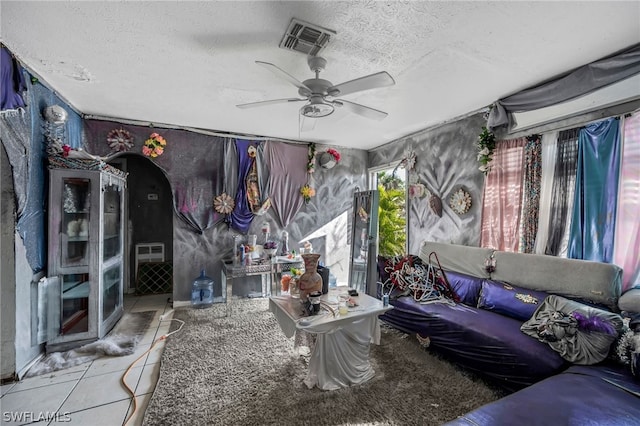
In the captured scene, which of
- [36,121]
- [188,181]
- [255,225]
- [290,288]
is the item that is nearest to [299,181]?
[255,225]

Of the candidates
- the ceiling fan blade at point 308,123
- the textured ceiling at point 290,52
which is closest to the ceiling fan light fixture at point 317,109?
the textured ceiling at point 290,52

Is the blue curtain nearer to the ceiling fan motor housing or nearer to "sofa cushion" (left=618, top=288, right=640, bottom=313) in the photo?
"sofa cushion" (left=618, top=288, right=640, bottom=313)

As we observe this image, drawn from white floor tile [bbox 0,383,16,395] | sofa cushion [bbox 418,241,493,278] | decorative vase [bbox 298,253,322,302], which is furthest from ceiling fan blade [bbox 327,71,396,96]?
white floor tile [bbox 0,383,16,395]

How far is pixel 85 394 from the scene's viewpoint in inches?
78.4

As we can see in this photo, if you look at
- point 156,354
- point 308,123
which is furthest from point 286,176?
point 156,354

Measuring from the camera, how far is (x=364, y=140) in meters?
4.57

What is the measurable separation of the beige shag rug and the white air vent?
250 cm

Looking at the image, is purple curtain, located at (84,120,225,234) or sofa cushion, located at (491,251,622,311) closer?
sofa cushion, located at (491,251,622,311)

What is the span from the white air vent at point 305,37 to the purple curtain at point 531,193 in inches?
90.4

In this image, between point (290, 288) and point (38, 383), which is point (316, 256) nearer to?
point (290, 288)

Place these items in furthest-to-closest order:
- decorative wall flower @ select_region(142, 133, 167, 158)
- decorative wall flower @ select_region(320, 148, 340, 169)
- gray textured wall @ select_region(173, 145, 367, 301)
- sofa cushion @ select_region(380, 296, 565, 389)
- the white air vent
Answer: decorative wall flower @ select_region(320, 148, 340, 169)
gray textured wall @ select_region(173, 145, 367, 301)
decorative wall flower @ select_region(142, 133, 167, 158)
sofa cushion @ select_region(380, 296, 565, 389)
the white air vent

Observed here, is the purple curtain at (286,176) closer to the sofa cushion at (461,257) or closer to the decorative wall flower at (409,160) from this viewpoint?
the decorative wall flower at (409,160)

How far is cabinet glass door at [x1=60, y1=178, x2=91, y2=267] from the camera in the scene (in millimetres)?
2582

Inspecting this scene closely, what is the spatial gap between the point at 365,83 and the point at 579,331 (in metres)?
2.22
